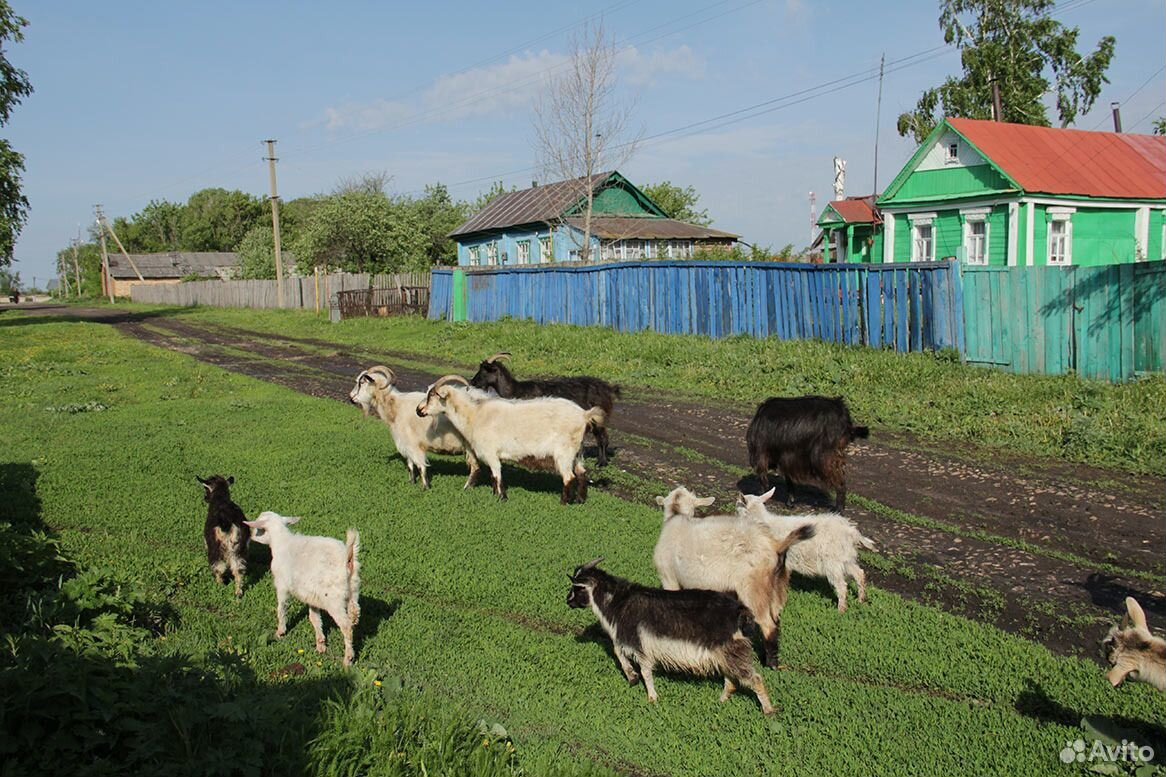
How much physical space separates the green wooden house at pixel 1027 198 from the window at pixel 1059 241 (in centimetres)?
3

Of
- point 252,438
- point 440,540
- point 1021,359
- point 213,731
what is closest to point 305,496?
point 440,540

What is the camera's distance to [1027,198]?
22219 millimetres

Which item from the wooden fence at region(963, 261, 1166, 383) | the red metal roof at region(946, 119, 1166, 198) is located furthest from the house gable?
the wooden fence at region(963, 261, 1166, 383)

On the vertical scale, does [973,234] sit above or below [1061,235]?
above

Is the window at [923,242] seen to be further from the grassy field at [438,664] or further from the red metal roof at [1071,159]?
the grassy field at [438,664]

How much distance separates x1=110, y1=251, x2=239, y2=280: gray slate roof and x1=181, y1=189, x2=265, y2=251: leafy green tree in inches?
263

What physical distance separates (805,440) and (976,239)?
1789 cm

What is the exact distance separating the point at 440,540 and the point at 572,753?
138 inches

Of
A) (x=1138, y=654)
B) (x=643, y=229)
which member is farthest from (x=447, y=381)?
(x=643, y=229)

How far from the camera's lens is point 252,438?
12078 millimetres

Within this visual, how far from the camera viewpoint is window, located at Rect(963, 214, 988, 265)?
23609mm

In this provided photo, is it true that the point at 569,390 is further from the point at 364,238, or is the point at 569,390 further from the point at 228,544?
the point at 364,238

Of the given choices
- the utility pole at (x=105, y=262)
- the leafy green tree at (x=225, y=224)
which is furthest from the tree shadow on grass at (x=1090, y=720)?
the leafy green tree at (x=225, y=224)

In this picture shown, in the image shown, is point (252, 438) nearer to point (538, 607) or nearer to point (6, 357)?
point (538, 607)
